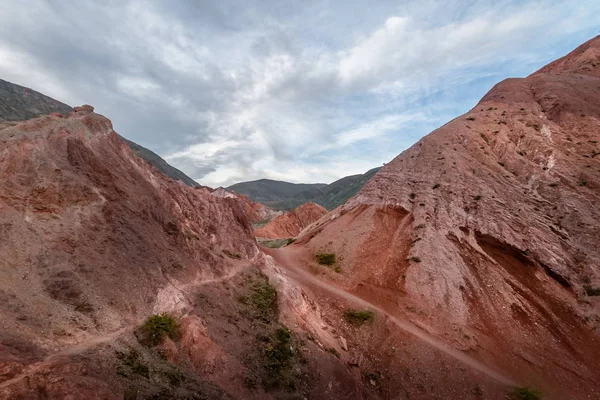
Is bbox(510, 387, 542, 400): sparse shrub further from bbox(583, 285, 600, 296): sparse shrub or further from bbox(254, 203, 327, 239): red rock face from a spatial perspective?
bbox(254, 203, 327, 239): red rock face

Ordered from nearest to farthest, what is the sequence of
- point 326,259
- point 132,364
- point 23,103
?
point 132,364 → point 326,259 → point 23,103

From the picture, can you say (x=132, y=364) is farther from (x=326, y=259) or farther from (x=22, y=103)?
(x=22, y=103)

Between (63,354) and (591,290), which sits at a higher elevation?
(63,354)

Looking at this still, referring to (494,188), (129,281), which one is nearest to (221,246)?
(129,281)

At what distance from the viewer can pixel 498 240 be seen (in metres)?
22.8

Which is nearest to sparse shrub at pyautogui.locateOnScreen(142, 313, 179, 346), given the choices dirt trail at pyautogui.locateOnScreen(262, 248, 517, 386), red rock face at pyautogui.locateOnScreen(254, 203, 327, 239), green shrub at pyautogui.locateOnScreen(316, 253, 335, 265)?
dirt trail at pyautogui.locateOnScreen(262, 248, 517, 386)

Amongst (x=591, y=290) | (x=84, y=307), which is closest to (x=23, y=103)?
(x=84, y=307)

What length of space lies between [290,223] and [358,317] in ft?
159

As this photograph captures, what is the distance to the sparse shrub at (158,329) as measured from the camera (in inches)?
375

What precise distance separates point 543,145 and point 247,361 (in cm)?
3162

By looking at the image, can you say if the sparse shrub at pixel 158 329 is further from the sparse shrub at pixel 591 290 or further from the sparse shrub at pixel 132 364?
the sparse shrub at pixel 591 290

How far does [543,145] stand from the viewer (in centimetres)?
2933

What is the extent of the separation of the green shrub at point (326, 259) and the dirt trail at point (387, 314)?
1.62 metres

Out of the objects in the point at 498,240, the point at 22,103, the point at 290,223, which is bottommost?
the point at 498,240
